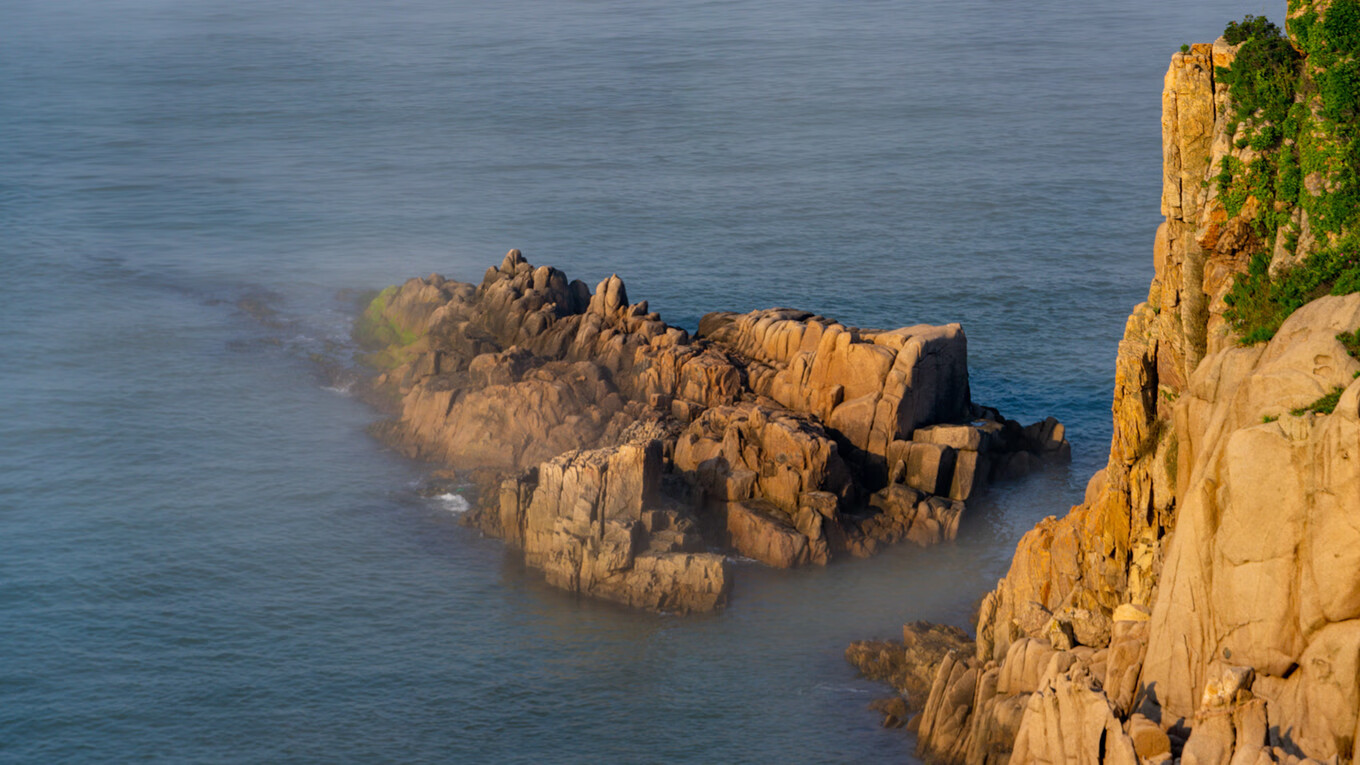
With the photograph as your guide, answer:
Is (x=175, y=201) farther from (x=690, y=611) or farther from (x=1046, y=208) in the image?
(x=690, y=611)

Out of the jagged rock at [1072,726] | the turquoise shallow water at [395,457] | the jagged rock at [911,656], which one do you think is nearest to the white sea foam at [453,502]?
the turquoise shallow water at [395,457]

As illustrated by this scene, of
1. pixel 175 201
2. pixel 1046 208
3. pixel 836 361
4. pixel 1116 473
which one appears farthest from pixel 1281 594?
pixel 175 201

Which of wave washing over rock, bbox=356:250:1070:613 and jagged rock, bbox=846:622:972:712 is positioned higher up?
wave washing over rock, bbox=356:250:1070:613

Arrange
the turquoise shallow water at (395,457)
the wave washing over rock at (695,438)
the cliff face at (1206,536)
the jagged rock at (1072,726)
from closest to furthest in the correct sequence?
the cliff face at (1206,536) < the jagged rock at (1072,726) < the turquoise shallow water at (395,457) < the wave washing over rock at (695,438)

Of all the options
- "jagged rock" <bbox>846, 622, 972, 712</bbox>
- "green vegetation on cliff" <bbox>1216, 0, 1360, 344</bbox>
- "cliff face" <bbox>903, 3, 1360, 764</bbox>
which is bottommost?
"jagged rock" <bbox>846, 622, 972, 712</bbox>

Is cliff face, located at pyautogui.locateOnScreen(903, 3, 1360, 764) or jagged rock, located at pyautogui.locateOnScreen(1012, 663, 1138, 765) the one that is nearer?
cliff face, located at pyautogui.locateOnScreen(903, 3, 1360, 764)

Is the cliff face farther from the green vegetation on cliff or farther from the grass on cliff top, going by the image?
the grass on cliff top

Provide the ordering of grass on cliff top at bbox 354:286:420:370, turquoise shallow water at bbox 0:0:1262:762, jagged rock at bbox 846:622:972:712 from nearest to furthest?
1. jagged rock at bbox 846:622:972:712
2. turquoise shallow water at bbox 0:0:1262:762
3. grass on cliff top at bbox 354:286:420:370

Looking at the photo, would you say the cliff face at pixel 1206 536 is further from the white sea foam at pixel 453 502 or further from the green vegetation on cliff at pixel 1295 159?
the white sea foam at pixel 453 502

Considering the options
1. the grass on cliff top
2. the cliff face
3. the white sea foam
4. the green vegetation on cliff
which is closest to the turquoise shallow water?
the white sea foam
